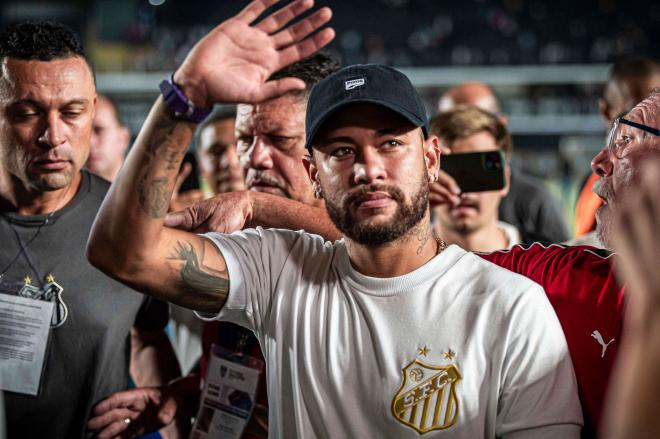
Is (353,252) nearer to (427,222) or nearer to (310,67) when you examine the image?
(427,222)

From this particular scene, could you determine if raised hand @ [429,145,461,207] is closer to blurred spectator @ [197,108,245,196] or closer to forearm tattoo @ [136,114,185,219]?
forearm tattoo @ [136,114,185,219]

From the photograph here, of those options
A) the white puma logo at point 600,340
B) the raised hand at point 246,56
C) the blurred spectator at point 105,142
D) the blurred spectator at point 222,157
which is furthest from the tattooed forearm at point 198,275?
the blurred spectator at point 105,142

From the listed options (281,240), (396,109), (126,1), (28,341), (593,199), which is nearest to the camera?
(396,109)

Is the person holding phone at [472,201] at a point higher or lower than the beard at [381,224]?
higher

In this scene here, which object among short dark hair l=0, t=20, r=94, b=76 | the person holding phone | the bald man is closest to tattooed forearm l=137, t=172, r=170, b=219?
short dark hair l=0, t=20, r=94, b=76

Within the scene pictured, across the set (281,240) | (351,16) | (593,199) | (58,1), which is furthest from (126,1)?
(281,240)

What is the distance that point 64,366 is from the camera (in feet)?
7.18

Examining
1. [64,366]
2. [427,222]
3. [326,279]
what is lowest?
[64,366]

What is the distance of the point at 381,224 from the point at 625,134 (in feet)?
2.29

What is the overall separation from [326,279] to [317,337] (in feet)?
0.48

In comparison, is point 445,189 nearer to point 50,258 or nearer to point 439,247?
point 439,247

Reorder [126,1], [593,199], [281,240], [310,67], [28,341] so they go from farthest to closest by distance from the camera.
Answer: [126,1], [593,199], [310,67], [28,341], [281,240]

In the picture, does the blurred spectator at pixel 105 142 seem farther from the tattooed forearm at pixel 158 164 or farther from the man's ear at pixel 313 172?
the tattooed forearm at pixel 158 164

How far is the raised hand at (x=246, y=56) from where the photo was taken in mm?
1618
